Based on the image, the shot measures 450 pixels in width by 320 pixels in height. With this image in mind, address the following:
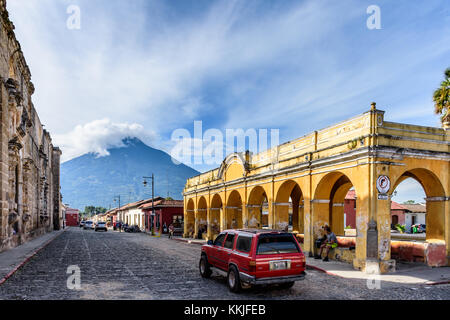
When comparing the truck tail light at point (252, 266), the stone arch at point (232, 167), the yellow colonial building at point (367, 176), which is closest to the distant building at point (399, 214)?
the stone arch at point (232, 167)

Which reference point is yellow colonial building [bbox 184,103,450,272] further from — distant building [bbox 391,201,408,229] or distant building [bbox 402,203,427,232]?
distant building [bbox 402,203,427,232]

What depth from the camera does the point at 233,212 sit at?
2759cm

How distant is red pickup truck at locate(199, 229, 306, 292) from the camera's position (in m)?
9.00

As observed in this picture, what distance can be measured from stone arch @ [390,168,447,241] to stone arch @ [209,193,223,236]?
57.3 feet

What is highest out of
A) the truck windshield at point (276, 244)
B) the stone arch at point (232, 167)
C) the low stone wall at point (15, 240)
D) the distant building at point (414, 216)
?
the stone arch at point (232, 167)

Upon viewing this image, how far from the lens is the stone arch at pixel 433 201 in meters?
14.5

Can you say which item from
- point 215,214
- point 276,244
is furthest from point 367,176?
point 215,214

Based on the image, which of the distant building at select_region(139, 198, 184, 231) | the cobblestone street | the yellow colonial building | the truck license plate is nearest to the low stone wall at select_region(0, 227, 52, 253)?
the cobblestone street

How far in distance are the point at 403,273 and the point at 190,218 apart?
2656cm

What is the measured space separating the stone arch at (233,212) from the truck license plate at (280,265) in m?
17.8

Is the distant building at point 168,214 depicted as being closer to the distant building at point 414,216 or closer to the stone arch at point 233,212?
the stone arch at point 233,212
